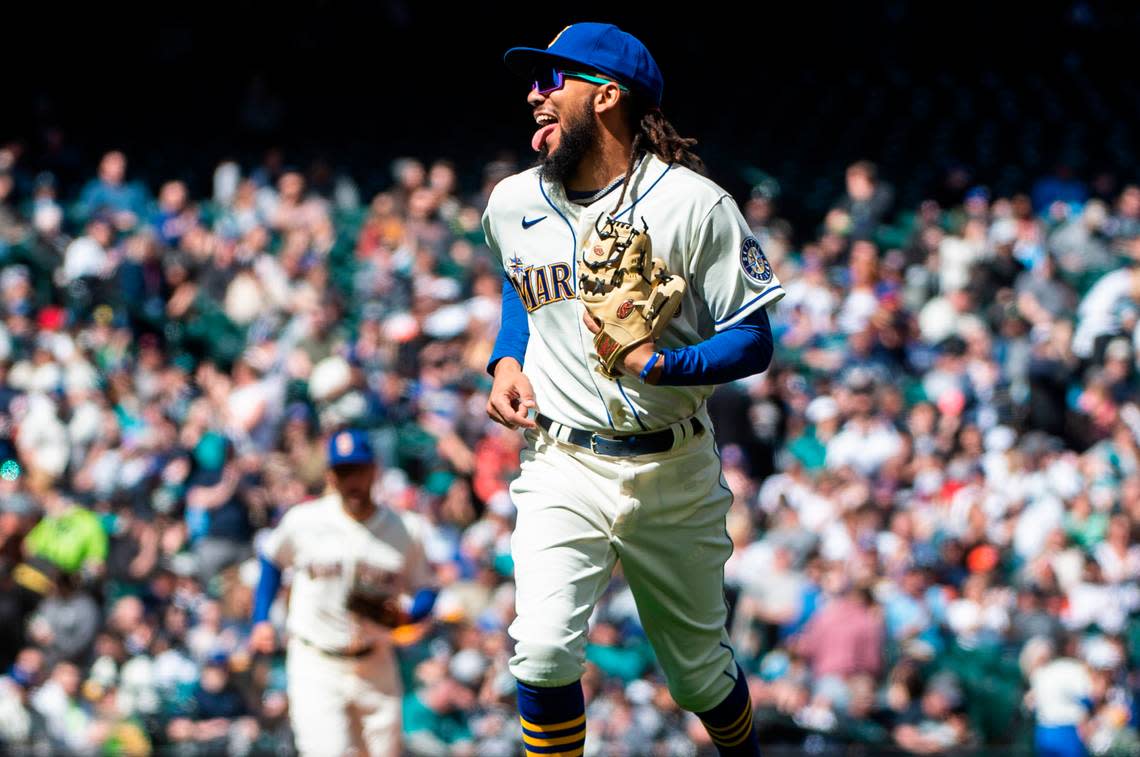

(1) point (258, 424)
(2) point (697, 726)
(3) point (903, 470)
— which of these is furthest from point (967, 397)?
(1) point (258, 424)

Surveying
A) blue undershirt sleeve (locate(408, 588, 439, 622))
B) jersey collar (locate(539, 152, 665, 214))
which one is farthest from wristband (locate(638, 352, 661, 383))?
blue undershirt sleeve (locate(408, 588, 439, 622))

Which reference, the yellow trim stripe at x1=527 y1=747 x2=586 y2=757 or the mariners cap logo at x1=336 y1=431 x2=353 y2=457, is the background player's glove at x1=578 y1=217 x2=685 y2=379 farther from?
the mariners cap logo at x1=336 y1=431 x2=353 y2=457

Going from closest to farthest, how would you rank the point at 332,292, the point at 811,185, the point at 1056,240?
the point at 332,292, the point at 1056,240, the point at 811,185

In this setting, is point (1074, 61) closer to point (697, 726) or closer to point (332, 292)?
point (332, 292)

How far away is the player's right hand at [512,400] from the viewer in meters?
4.46

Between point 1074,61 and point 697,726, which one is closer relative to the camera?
point 697,726

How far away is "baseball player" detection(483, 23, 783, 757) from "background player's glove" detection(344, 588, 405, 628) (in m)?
2.32

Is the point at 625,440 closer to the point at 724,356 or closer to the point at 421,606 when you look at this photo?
the point at 724,356

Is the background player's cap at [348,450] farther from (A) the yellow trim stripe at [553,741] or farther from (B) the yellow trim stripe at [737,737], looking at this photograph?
(A) the yellow trim stripe at [553,741]

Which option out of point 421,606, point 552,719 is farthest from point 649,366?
point 421,606

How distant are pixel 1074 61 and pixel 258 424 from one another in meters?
11.3

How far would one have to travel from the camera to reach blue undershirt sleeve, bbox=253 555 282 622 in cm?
699

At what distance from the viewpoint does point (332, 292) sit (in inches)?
531

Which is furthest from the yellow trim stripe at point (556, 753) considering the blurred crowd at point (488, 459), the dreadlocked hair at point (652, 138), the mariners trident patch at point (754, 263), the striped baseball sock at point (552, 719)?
the blurred crowd at point (488, 459)
